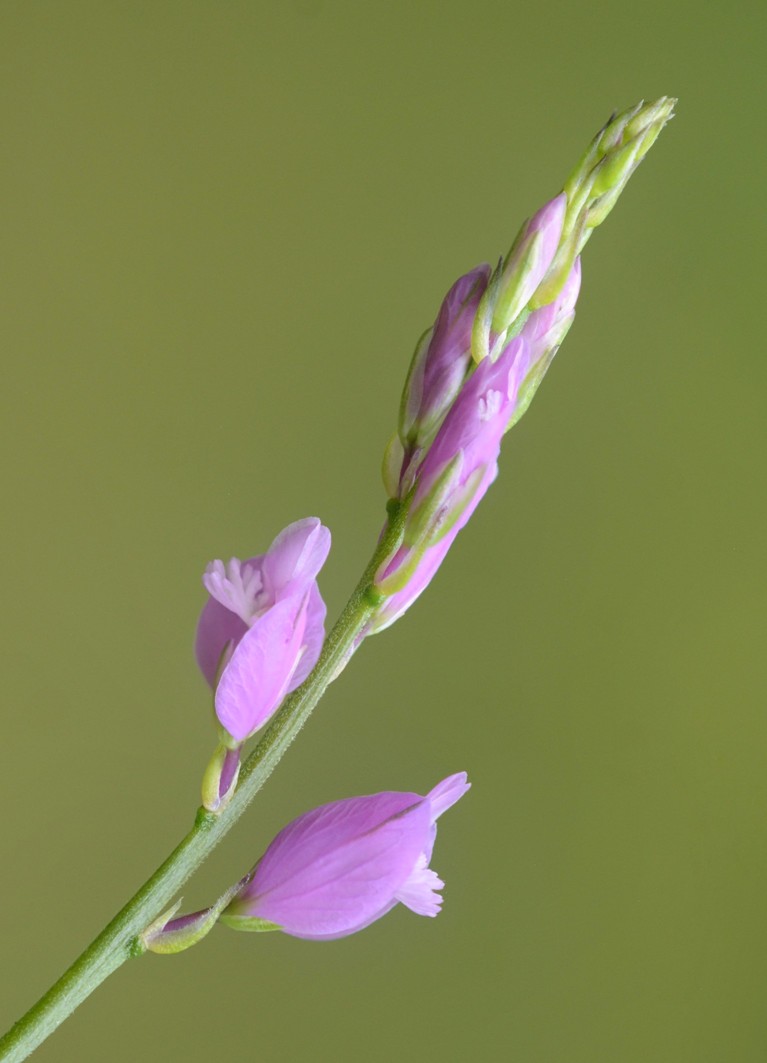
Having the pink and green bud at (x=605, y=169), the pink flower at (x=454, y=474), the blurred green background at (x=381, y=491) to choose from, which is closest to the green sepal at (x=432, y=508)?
the pink flower at (x=454, y=474)

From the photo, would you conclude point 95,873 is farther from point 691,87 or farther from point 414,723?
point 691,87

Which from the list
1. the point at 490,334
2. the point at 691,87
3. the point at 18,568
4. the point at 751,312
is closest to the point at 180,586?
the point at 18,568

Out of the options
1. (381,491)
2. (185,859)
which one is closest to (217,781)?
(185,859)

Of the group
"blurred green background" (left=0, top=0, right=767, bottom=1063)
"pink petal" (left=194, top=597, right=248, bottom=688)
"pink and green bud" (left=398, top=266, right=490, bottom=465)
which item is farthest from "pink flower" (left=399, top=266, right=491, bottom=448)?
"blurred green background" (left=0, top=0, right=767, bottom=1063)

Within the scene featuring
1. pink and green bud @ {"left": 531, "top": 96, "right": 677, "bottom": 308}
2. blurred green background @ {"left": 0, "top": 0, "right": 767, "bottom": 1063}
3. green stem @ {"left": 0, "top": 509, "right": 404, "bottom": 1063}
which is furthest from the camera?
blurred green background @ {"left": 0, "top": 0, "right": 767, "bottom": 1063}

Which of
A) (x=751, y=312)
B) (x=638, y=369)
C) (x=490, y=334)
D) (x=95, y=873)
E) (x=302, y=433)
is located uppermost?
(x=751, y=312)

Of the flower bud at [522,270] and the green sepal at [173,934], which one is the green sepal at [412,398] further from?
the green sepal at [173,934]

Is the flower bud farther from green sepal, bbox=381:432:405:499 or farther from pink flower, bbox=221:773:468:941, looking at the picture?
pink flower, bbox=221:773:468:941
